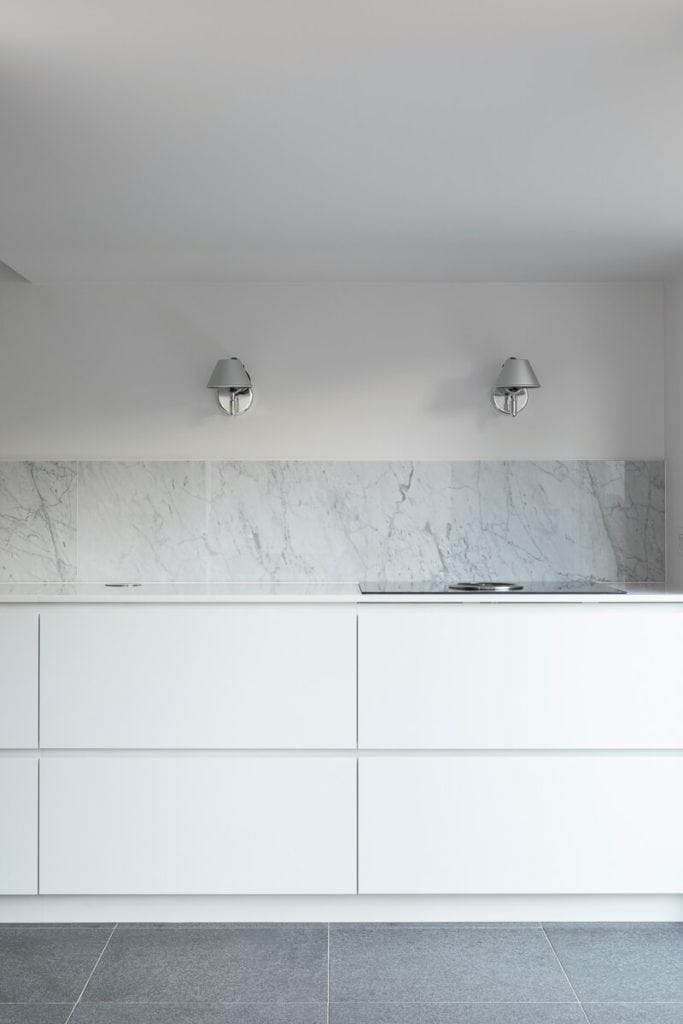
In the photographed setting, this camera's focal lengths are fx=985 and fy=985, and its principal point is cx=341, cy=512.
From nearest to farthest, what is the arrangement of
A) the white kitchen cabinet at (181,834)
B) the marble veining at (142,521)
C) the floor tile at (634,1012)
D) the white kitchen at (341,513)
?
the white kitchen at (341,513)
the floor tile at (634,1012)
the white kitchen cabinet at (181,834)
the marble veining at (142,521)

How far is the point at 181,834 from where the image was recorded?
315 centimetres

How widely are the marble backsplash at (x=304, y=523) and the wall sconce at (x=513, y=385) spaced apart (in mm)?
235

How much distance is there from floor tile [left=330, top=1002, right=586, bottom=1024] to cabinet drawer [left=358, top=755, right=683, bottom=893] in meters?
0.53

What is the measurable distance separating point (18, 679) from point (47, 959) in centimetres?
85

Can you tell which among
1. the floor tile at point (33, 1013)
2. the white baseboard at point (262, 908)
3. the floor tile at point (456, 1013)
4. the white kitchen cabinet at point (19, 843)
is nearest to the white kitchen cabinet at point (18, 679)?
the white kitchen cabinet at point (19, 843)

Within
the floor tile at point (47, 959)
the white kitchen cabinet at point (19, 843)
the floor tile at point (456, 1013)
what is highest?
the white kitchen cabinet at point (19, 843)

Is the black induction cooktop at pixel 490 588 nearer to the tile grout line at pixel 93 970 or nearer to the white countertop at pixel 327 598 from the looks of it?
the white countertop at pixel 327 598

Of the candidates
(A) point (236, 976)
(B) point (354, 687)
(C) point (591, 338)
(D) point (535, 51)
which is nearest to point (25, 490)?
(B) point (354, 687)

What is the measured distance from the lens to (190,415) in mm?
3922

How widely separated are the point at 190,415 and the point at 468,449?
1.12 meters

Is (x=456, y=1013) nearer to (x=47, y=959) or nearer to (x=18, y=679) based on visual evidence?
(x=47, y=959)

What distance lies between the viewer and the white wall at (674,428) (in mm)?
3791

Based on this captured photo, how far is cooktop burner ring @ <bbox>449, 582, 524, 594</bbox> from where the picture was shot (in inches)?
129

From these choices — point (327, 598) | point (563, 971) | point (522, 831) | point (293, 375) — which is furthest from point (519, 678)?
point (293, 375)
